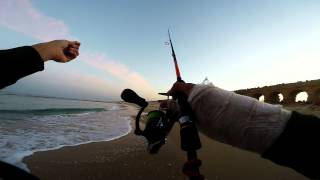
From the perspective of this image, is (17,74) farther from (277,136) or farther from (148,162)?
(148,162)

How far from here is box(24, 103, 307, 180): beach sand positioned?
18.5 ft

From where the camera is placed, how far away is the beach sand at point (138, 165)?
5.64m

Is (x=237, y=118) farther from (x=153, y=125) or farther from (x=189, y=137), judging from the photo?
(x=153, y=125)

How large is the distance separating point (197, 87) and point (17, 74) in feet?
2.82

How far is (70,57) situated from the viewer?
5.72 feet

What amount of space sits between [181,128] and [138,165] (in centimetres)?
530

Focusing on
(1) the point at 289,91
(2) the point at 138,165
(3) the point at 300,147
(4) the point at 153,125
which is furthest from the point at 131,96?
(1) the point at 289,91

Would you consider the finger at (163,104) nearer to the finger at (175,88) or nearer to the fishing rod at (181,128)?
the fishing rod at (181,128)

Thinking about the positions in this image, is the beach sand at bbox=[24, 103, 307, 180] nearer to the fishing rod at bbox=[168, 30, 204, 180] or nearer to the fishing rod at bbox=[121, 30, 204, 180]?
the fishing rod at bbox=[121, 30, 204, 180]

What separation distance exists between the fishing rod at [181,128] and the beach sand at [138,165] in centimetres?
420

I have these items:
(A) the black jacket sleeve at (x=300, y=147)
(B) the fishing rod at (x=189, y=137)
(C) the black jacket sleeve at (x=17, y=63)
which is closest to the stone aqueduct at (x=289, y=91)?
(A) the black jacket sleeve at (x=300, y=147)

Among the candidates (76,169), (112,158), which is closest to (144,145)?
(112,158)

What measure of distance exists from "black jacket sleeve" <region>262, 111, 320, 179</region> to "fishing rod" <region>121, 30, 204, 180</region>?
353 millimetres

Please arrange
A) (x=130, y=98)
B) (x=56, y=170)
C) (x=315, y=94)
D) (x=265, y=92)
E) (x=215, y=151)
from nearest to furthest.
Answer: (x=130, y=98) < (x=56, y=170) < (x=215, y=151) < (x=315, y=94) < (x=265, y=92)
